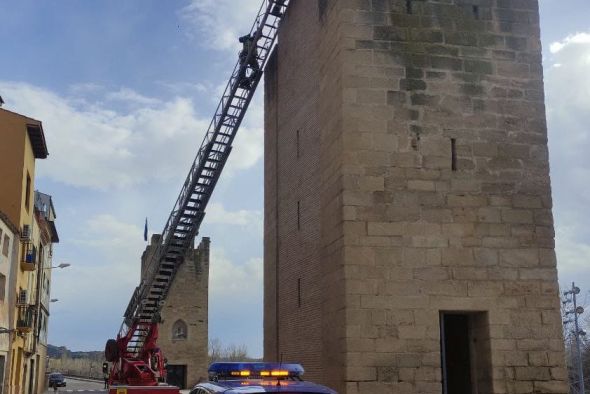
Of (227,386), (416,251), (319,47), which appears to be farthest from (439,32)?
(227,386)

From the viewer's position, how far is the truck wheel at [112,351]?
28.0 m

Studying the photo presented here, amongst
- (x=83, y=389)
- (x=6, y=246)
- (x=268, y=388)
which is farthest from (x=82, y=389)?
(x=268, y=388)

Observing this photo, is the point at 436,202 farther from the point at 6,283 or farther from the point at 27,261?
the point at 27,261

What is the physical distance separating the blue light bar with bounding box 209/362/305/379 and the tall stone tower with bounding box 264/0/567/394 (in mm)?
3104

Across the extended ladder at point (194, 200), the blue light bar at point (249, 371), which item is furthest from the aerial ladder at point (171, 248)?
the blue light bar at point (249, 371)

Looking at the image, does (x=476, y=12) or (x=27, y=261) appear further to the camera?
(x=27, y=261)

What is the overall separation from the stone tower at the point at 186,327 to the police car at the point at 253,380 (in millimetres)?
34733

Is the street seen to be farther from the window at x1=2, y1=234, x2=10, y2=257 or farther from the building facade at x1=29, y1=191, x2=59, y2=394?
the window at x1=2, y1=234, x2=10, y2=257

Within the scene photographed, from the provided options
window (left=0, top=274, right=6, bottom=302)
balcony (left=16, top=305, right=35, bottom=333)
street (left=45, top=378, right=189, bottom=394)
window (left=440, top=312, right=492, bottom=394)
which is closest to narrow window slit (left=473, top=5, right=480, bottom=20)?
window (left=440, top=312, right=492, bottom=394)

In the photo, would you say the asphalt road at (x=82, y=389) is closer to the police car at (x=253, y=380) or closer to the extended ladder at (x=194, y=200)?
the extended ladder at (x=194, y=200)

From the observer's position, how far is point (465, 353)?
13.1m

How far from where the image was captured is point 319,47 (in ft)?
45.9

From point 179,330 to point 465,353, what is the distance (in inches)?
1256

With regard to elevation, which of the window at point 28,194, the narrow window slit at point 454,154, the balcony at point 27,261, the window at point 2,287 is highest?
the window at point 28,194
